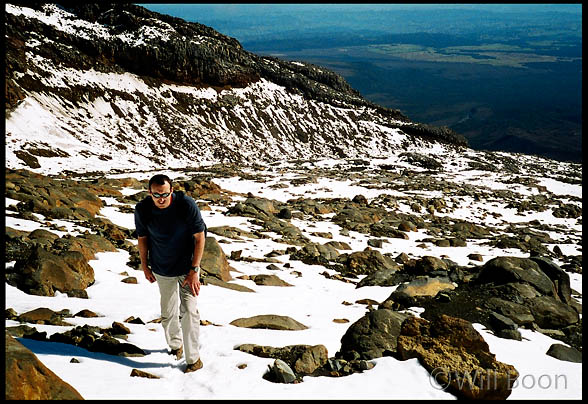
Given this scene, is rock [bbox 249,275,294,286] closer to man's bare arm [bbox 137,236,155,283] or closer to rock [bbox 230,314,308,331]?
rock [bbox 230,314,308,331]

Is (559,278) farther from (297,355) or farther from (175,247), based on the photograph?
(175,247)

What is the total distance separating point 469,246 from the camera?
59.1 feet

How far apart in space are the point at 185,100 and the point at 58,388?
2801 inches

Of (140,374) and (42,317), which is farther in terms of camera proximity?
(42,317)

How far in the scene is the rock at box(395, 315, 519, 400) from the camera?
15.3ft

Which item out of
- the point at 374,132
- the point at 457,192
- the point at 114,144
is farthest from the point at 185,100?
the point at 457,192

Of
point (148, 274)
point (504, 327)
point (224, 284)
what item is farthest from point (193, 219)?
point (504, 327)

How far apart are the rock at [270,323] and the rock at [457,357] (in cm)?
216

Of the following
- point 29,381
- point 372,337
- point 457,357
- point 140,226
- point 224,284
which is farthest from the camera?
point 224,284

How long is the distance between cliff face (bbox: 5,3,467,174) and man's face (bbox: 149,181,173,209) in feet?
135

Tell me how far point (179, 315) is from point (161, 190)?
1.97 m

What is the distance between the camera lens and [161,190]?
15.6 ft

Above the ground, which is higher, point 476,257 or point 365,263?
point 365,263

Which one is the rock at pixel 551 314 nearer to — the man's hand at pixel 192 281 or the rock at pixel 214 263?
the rock at pixel 214 263
